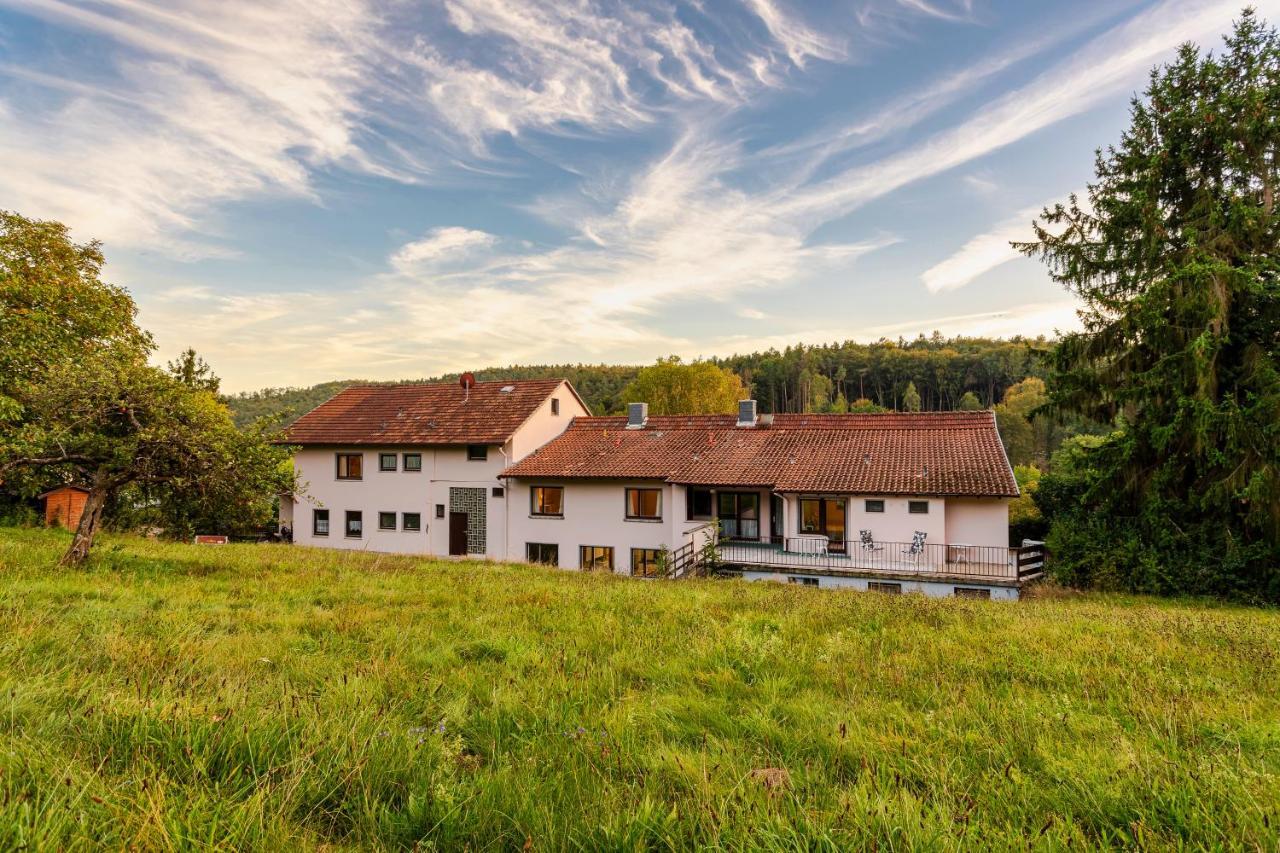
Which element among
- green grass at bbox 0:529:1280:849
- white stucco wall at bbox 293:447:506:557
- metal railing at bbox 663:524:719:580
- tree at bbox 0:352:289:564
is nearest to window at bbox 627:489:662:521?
metal railing at bbox 663:524:719:580

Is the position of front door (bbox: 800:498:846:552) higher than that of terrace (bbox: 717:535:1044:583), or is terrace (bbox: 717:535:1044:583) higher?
front door (bbox: 800:498:846:552)

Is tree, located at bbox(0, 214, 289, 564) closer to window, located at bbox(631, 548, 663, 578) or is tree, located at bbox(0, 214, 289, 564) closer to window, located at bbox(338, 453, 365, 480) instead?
window, located at bbox(631, 548, 663, 578)

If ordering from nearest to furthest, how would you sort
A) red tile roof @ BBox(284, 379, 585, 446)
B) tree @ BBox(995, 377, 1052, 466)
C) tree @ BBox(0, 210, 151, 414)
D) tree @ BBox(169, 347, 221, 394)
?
tree @ BBox(0, 210, 151, 414) < red tile roof @ BBox(284, 379, 585, 446) < tree @ BBox(169, 347, 221, 394) < tree @ BBox(995, 377, 1052, 466)

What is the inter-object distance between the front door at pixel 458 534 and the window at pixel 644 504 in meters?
8.65

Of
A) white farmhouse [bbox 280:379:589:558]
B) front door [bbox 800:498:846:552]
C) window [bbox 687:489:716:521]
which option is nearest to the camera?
front door [bbox 800:498:846:552]

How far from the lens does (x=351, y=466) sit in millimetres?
30078

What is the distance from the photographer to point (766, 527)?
2444cm

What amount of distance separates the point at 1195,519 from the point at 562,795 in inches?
865

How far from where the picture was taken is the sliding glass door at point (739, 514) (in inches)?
971

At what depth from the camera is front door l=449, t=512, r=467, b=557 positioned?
2792cm

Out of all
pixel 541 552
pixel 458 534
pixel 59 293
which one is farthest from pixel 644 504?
pixel 59 293

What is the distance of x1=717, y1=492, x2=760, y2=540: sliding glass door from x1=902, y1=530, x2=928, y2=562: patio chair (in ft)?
19.9

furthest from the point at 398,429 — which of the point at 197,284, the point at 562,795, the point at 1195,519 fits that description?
the point at 1195,519

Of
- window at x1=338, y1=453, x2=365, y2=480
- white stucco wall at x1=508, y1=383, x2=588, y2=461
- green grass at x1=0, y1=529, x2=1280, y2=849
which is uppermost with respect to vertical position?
white stucco wall at x1=508, y1=383, x2=588, y2=461
